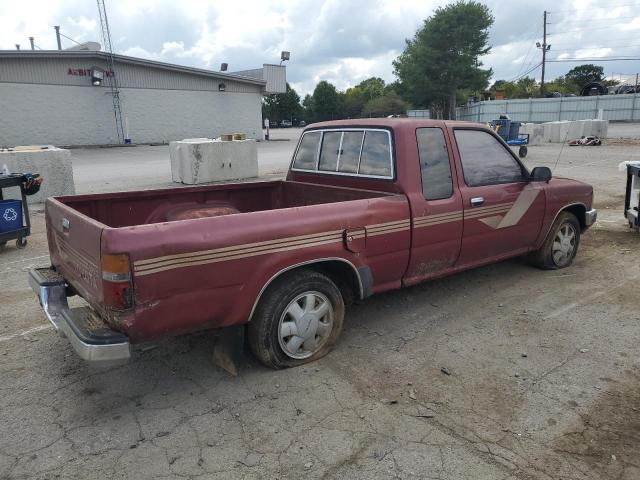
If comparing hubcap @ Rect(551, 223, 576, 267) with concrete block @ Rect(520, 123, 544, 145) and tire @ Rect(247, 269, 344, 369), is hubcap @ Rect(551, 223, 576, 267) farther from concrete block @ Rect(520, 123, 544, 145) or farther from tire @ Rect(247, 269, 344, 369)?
concrete block @ Rect(520, 123, 544, 145)

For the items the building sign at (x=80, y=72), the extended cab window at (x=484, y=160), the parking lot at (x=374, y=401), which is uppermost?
the building sign at (x=80, y=72)

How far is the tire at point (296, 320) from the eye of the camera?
3.58 meters

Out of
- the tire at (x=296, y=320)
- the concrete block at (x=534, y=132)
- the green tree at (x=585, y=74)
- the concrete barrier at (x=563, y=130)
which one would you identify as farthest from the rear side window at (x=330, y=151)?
the green tree at (x=585, y=74)

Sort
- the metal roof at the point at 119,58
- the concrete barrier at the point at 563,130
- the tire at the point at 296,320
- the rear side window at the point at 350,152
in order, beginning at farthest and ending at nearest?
the concrete barrier at the point at 563,130 → the metal roof at the point at 119,58 → the rear side window at the point at 350,152 → the tire at the point at 296,320

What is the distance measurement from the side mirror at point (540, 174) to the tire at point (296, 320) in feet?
8.62

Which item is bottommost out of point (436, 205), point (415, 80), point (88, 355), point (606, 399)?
point (606, 399)

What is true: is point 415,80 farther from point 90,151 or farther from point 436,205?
point 436,205

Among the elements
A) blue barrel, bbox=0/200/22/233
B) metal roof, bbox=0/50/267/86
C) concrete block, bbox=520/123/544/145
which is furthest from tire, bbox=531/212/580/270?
metal roof, bbox=0/50/267/86

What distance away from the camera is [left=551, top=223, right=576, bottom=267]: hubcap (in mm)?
5934

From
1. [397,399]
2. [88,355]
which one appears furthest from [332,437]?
[88,355]

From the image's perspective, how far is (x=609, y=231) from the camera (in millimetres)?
7902

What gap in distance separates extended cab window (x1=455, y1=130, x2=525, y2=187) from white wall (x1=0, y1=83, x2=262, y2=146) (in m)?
28.9

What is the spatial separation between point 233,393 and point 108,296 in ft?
3.61

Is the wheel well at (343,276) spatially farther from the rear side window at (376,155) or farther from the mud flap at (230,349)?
the rear side window at (376,155)
